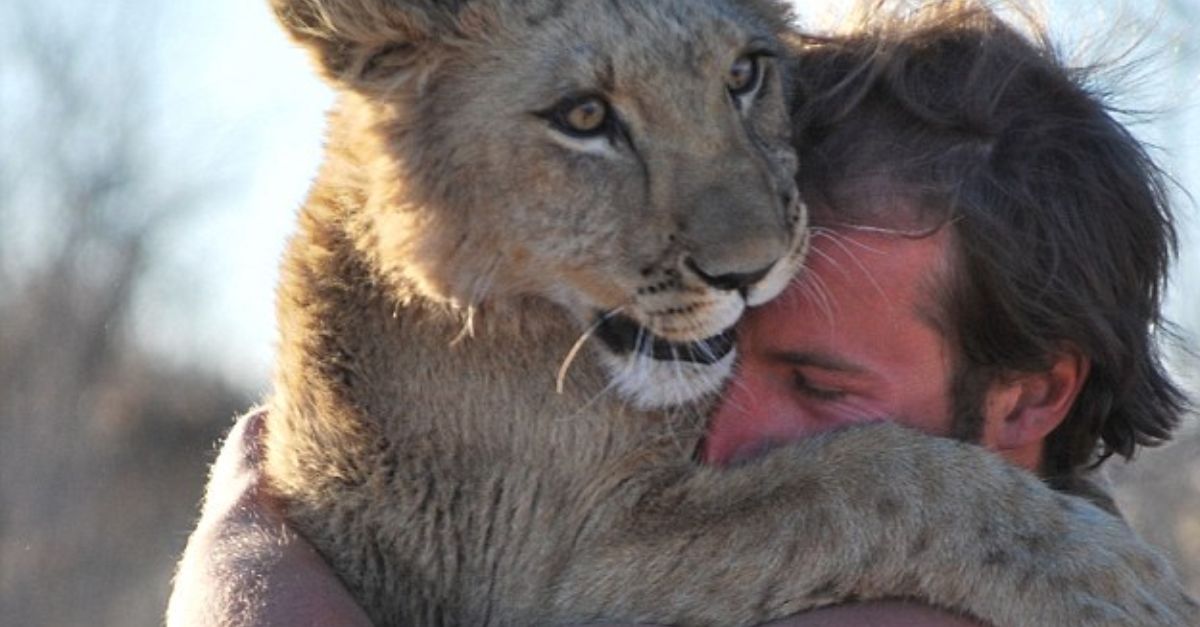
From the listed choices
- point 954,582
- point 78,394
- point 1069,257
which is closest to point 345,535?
point 954,582

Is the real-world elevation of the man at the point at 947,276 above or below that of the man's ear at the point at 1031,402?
above

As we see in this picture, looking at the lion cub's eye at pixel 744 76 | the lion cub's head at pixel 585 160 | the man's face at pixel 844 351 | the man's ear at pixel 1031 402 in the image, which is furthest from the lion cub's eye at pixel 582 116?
the man's ear at pixel 1031 402

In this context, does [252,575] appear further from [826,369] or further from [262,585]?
[826,369]

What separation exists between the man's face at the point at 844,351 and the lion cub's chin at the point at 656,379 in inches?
3.4

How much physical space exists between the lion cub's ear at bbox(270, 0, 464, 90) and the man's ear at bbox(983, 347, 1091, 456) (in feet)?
4.47

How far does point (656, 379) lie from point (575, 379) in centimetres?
17

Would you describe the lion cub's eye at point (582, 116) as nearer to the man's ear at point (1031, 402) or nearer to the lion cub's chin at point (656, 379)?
the lion cub's chin at point (656, 379)

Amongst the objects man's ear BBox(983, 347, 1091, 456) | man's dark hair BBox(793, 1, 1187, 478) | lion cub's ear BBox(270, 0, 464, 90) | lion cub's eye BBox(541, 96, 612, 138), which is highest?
lion cub's ear BBox(270, 0, 464, 90)

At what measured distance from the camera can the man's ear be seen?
521cm

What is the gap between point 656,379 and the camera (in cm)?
493

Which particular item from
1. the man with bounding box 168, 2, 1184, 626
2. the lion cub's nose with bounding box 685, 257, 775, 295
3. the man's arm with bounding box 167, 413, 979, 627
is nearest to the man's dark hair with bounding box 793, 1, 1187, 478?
the man with bounding box 168, 2, 1184, 626

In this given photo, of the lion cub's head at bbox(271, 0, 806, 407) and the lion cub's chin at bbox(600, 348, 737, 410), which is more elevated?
the lion cub's head at bbox(271, 0, 806, 407)

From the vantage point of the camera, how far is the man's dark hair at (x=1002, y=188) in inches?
199

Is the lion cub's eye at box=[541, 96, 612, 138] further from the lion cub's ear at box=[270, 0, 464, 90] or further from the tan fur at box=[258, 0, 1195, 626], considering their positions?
the lion cub's ear at box=[270, 0, 464, 90]
